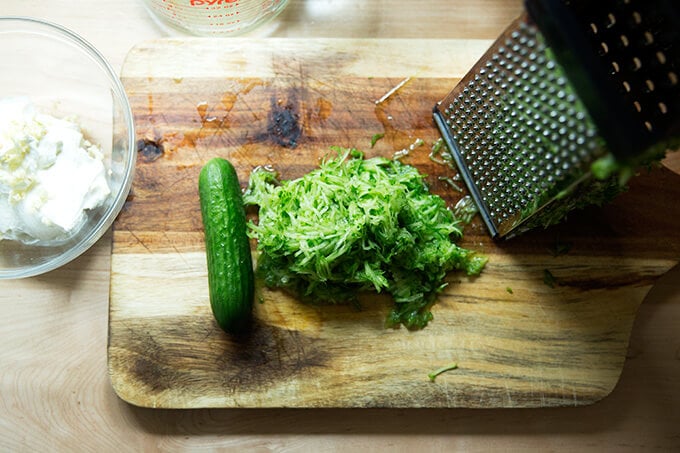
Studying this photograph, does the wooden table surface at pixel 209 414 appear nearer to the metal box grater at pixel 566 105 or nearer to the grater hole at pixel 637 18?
the metal box grater at pixel 566 105

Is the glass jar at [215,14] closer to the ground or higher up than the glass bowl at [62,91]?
higher up

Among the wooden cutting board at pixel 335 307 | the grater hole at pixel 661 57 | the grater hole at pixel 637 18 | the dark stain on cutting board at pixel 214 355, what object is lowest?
the dark stain on cutting board at pixel 214 355

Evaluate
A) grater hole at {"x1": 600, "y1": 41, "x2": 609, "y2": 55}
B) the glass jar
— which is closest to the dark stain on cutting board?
the glass jar

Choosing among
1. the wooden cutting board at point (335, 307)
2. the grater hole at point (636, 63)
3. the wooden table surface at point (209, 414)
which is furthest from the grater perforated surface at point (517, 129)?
the wooden table surface at point (209, 414)

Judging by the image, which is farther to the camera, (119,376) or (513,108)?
(119,376)

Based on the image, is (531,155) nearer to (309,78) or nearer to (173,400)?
(309,78)

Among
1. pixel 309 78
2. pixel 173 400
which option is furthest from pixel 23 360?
pixel 309 78

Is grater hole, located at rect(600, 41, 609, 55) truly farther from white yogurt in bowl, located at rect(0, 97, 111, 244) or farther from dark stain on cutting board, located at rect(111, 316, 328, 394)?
white yogurt in bowl, located at rect(0, 97, 111, 244)
